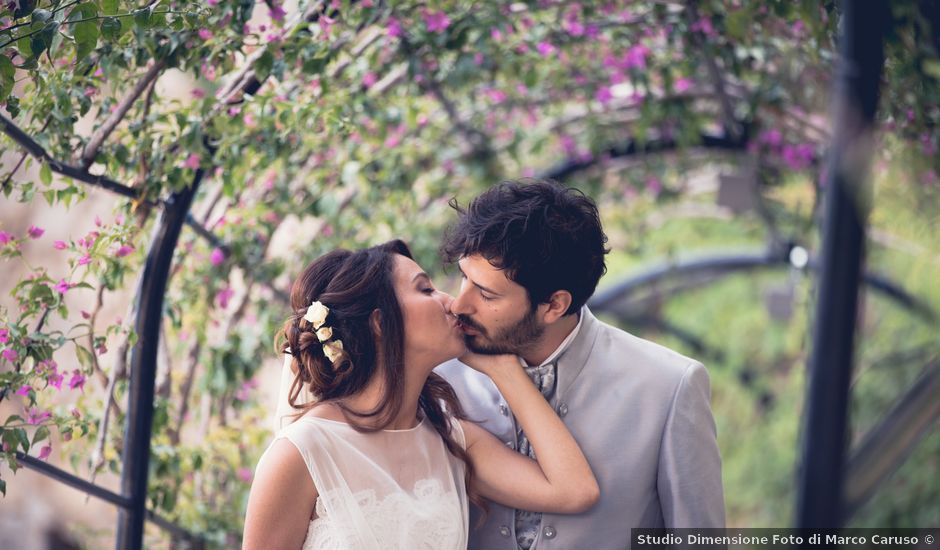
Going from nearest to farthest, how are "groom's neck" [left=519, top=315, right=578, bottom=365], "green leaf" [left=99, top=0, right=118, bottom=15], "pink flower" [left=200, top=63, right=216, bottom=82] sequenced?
"green leaf" [left=99, top=0, right=118, bottom=15] < "groom's neck" [left=519, top=315, right=578, bottom=365] < "pink flower" [left=200, top=63, right=216, bottom=82]

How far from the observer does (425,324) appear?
2.18 meters

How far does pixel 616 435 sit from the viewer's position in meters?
2.27

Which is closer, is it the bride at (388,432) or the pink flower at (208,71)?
the bride at (388,432)

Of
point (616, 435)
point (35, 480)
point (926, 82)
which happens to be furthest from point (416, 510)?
point (35, 480)

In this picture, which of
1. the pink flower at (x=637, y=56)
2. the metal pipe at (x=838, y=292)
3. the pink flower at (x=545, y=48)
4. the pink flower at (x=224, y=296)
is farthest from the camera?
the pink flower at (x=637, y=56)

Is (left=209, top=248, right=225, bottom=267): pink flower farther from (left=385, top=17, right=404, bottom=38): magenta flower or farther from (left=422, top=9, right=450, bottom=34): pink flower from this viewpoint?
(left=422, top=9, right=450, bottom=34): pink flower

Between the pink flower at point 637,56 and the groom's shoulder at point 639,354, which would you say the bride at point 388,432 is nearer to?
the groom's shoulder at point 639,354

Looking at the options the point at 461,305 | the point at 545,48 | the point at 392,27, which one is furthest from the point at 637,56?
the point at 461,305

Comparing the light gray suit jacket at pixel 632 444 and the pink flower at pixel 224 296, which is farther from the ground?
the pink flower at pixel 224 296

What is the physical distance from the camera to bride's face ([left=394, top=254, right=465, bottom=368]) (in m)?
2.18

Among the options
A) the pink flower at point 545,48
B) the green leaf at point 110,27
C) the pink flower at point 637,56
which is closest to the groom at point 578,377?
the green leaf at point 110,27

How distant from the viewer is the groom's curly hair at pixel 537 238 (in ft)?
7.29

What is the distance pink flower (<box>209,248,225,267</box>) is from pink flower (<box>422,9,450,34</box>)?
105cm

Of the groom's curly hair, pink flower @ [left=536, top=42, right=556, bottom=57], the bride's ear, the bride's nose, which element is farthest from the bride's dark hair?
pink flower @ [left=536, top=42, right=556, bottom=57]
